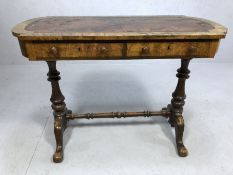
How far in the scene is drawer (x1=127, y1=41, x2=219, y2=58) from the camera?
159 centimetres

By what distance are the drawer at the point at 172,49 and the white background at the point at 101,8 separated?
207cm

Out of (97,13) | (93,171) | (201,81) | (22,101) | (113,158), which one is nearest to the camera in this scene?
(93,171)

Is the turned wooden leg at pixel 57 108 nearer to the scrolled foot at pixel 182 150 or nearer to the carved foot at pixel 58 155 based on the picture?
the carved foot at pixel 58 155

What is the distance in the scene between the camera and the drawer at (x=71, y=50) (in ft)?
5.09

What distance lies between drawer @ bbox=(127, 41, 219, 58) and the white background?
2.07 metres

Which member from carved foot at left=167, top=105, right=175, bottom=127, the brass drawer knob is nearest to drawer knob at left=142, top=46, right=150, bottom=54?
the brass drawer knob

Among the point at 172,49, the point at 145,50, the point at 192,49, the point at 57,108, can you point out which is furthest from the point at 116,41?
the point at 57,108

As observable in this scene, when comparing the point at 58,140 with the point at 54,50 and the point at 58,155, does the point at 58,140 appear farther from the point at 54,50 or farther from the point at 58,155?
the point at 54,50

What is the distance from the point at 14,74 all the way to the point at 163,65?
2.15 meters

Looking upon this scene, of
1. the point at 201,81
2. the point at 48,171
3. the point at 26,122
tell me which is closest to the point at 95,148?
the point at 48,171

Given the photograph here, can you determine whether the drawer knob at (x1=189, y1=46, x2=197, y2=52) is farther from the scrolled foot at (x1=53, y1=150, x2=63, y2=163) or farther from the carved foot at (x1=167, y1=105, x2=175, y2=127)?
the scrolled foot at (x1=53, y1=150, x2=63, y2=163)

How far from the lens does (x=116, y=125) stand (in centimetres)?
239

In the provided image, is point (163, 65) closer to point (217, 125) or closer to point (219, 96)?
point (219, 96)

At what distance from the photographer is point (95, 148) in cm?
210
